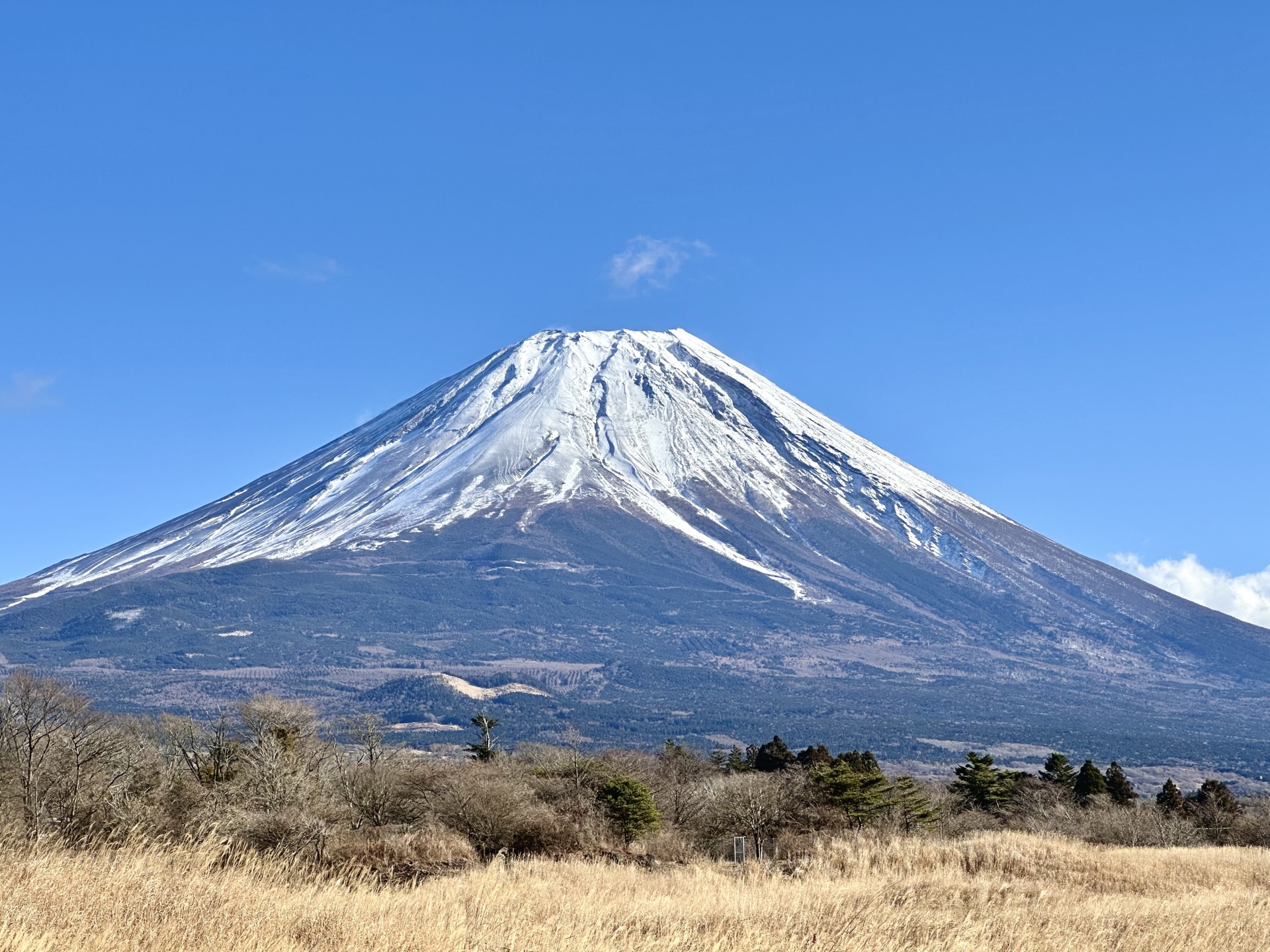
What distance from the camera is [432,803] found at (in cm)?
2566

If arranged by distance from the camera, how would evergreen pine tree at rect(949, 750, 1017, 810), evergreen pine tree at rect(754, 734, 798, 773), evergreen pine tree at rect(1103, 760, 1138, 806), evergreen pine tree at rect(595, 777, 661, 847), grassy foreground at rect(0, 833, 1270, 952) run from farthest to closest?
evergreen pine tree at rect(754, 734, 798, 773), evergreen pine tree at rect(1103, 760, 1138, 806), evergreen pine tree at rect(949, 750, 1017, 810), evergreen pine tree at rect(595, 777, 661, 847), grassy foreground at rect(0, 833, 1270, 952)

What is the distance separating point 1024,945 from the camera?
9781mm

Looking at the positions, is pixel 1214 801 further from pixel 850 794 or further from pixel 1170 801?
pixel 850 794

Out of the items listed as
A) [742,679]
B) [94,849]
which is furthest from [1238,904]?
Answer: [742,679]

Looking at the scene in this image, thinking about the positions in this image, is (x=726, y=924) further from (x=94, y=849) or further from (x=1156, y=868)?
(x=1156, y=868)

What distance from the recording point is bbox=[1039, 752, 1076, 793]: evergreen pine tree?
5652cm

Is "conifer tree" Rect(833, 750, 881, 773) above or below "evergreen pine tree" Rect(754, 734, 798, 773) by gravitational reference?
above

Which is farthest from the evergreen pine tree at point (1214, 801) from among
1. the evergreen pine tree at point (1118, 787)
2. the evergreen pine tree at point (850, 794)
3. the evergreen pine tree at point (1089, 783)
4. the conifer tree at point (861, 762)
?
the evergreen pine tree at point (850, 794)

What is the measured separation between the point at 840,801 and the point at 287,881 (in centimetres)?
2702

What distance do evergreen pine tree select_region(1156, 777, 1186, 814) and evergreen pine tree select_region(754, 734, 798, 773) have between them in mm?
18371

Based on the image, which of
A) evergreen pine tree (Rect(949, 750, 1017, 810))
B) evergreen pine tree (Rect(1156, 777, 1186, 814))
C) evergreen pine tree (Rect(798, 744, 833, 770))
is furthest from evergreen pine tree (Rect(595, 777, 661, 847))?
evergreen pine tree (Rect(798, 744, 833, 770))

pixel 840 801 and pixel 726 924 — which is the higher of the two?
pixel 726 924

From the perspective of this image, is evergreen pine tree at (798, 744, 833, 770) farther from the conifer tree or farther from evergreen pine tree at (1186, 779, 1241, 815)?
evergreen pine tree at (1186, 779, 1241, 815)

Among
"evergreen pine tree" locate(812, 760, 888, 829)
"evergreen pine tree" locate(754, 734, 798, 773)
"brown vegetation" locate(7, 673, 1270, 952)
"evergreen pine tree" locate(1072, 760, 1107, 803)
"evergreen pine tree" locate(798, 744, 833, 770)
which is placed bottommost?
"evergreen pine tree" locate(754, 734, 798, 773)
